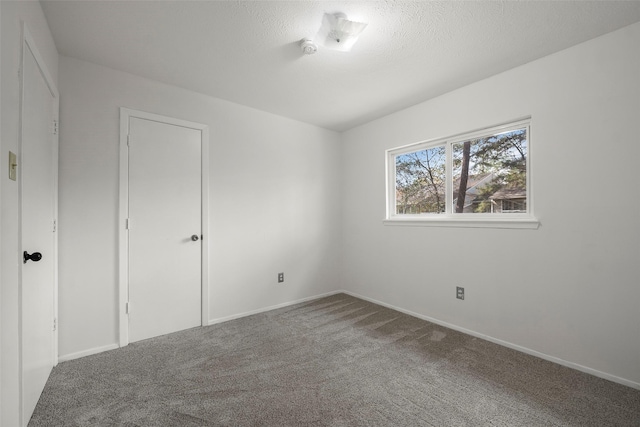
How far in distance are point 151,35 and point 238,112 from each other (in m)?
1.23

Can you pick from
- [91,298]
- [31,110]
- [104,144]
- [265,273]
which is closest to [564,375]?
[265,273]

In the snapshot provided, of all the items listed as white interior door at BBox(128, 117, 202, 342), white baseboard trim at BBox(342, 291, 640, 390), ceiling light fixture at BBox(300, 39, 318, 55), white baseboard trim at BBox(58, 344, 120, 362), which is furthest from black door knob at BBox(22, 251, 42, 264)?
white baseboard trim at BBox(342, 291, 640, 390)

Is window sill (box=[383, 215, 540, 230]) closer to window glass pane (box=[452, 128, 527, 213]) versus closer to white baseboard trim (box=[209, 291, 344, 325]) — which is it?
window glass pane (box=[452, 128, 527, 213])

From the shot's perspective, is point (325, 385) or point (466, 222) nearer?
point (325, 385)


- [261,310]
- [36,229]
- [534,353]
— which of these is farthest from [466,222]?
[36,229]

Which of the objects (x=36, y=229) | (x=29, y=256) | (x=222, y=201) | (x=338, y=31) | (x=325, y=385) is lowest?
(x=325, y=385)

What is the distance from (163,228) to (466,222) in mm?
2931

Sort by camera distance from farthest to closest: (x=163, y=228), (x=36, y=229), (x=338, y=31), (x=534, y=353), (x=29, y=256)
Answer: (x=163, y=228) < (x=534, y=353) < (x=338, y=31) < (x=36, y=229) < (x=29, y=256)

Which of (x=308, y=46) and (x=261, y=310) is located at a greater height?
(x=308, y=46)

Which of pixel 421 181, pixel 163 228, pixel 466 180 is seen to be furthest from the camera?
pixel 421 181

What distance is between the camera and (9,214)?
1.29 m

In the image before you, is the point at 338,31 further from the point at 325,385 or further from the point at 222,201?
the point at 325,385

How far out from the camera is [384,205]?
11.8 ft

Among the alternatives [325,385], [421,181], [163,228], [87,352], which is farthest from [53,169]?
[421,181]
